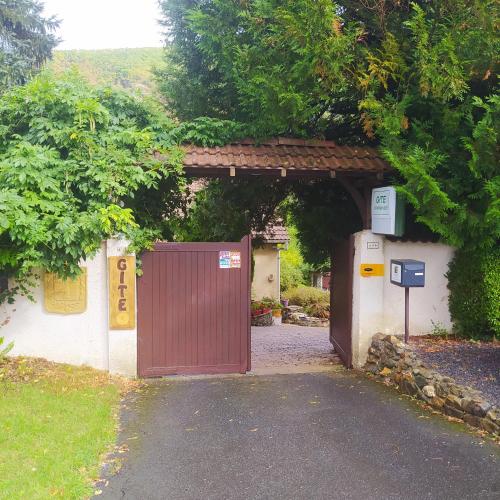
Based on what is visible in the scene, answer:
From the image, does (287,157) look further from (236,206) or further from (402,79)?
(236,206)

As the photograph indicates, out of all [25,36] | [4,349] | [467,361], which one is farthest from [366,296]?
[25,36]

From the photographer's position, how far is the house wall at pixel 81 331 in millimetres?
6906

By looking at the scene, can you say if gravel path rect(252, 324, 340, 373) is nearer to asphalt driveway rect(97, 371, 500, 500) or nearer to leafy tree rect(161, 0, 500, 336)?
asphalt driveway rect(97, 371, 500, 500)

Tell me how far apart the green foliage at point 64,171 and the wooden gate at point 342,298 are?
10.9ft

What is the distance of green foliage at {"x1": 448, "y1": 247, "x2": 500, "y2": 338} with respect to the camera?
726 cm

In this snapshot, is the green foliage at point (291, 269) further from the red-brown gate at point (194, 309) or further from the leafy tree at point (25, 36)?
the red-brown gate at point (194, 309)

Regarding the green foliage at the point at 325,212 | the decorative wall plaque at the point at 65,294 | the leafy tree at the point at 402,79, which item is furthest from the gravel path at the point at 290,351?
the decorative wall plaque at the point at 65,294

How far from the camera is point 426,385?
19.7 ft

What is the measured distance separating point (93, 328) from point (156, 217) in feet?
7.12

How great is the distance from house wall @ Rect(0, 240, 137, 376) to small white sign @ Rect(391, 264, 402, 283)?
3.94 meters

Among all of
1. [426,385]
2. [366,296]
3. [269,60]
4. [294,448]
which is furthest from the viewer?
[366,296]

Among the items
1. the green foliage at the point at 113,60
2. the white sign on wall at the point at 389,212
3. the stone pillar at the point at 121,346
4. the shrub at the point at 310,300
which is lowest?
the shrub at the point at 310,300

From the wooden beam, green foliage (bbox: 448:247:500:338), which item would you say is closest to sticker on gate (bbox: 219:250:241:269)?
the wooden beam

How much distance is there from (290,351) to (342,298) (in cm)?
262
